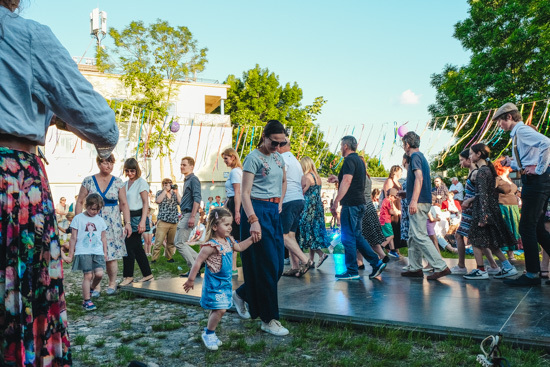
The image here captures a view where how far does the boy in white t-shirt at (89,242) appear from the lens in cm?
611

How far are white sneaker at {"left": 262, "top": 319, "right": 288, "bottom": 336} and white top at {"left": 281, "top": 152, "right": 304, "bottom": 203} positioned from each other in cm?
250

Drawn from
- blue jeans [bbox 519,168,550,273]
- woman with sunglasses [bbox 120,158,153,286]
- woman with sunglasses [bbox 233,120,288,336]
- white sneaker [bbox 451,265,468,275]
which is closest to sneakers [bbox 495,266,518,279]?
white sneaker [bbox 451,265,468,275]

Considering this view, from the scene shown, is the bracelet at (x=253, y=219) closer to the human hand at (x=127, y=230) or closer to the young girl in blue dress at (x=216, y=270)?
the young girl in blue dress at (x=216, y=270)

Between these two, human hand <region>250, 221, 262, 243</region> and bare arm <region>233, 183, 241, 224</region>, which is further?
bare arm <region>233, 183, 241, 224</region>

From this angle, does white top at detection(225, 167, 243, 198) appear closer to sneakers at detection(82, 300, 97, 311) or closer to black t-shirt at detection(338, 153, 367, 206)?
black t-shirt at detection(338, 153, 367, 206)

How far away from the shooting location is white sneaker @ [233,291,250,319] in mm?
4938

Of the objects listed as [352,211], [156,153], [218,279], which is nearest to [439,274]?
[352,211]

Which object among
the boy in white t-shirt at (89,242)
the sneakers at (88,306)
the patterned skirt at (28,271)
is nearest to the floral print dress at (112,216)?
the boy in white t-shirt at (89,242)

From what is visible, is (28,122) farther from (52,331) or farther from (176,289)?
(176,289)

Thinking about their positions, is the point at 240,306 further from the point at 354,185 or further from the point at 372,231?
the point at 372,231

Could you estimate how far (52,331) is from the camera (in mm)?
1781

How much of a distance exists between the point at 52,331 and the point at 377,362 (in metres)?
2.41

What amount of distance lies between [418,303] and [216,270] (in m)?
2.14

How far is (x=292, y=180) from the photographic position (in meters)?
6.86
